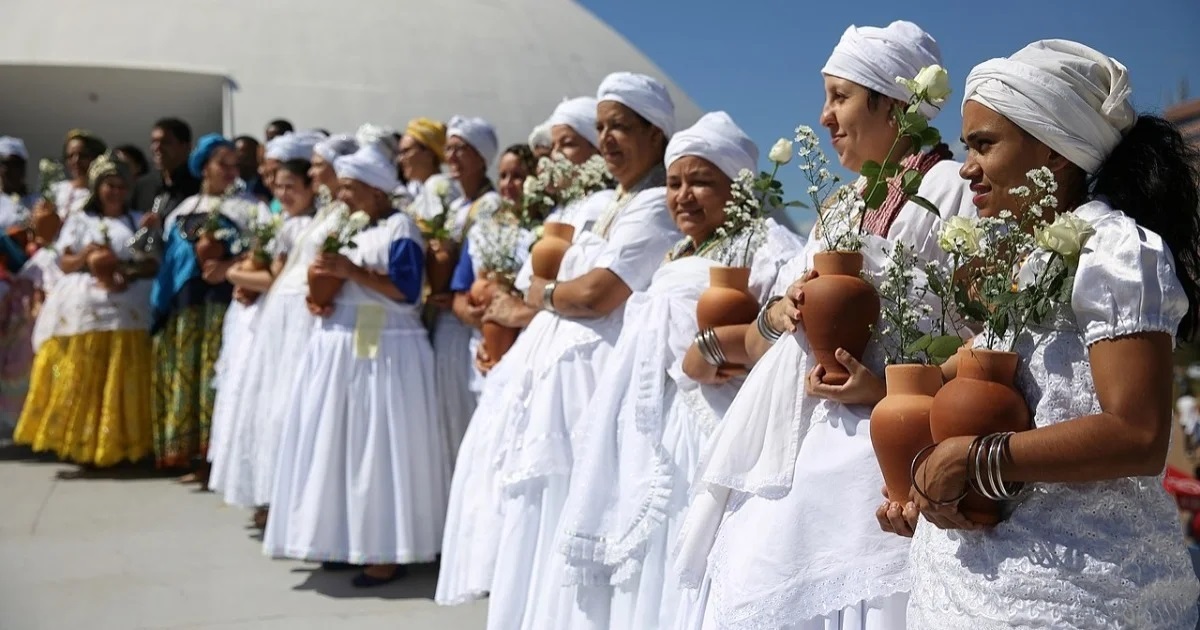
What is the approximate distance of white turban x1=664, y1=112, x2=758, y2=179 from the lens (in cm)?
328

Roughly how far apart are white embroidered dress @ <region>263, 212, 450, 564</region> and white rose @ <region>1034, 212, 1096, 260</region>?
11.9ft

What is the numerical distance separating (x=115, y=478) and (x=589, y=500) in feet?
18.2

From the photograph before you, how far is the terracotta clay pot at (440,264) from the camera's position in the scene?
17.9ft

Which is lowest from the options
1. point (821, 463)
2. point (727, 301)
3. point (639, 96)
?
point (821, 463)

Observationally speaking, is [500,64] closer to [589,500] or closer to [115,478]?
[115,478]

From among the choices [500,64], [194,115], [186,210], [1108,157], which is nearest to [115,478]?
[186,210]

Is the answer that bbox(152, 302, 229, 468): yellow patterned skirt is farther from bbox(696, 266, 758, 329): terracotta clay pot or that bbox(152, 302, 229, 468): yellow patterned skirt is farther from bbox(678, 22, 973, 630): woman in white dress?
bbox(678, 22, 973, 630): woman in white dress

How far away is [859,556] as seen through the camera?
221 centimetres

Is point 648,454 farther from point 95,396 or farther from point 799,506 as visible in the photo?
point 95,396

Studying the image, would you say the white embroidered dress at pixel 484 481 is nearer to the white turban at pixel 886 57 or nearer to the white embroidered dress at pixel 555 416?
the white embroidered dress at pixel 555 416

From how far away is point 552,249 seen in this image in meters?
4.03

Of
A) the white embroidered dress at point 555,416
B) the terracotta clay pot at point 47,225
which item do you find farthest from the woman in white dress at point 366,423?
the terracotta clay pot at point 47,225

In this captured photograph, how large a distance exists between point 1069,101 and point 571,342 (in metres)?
2.10

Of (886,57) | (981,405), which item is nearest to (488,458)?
(886,57)
